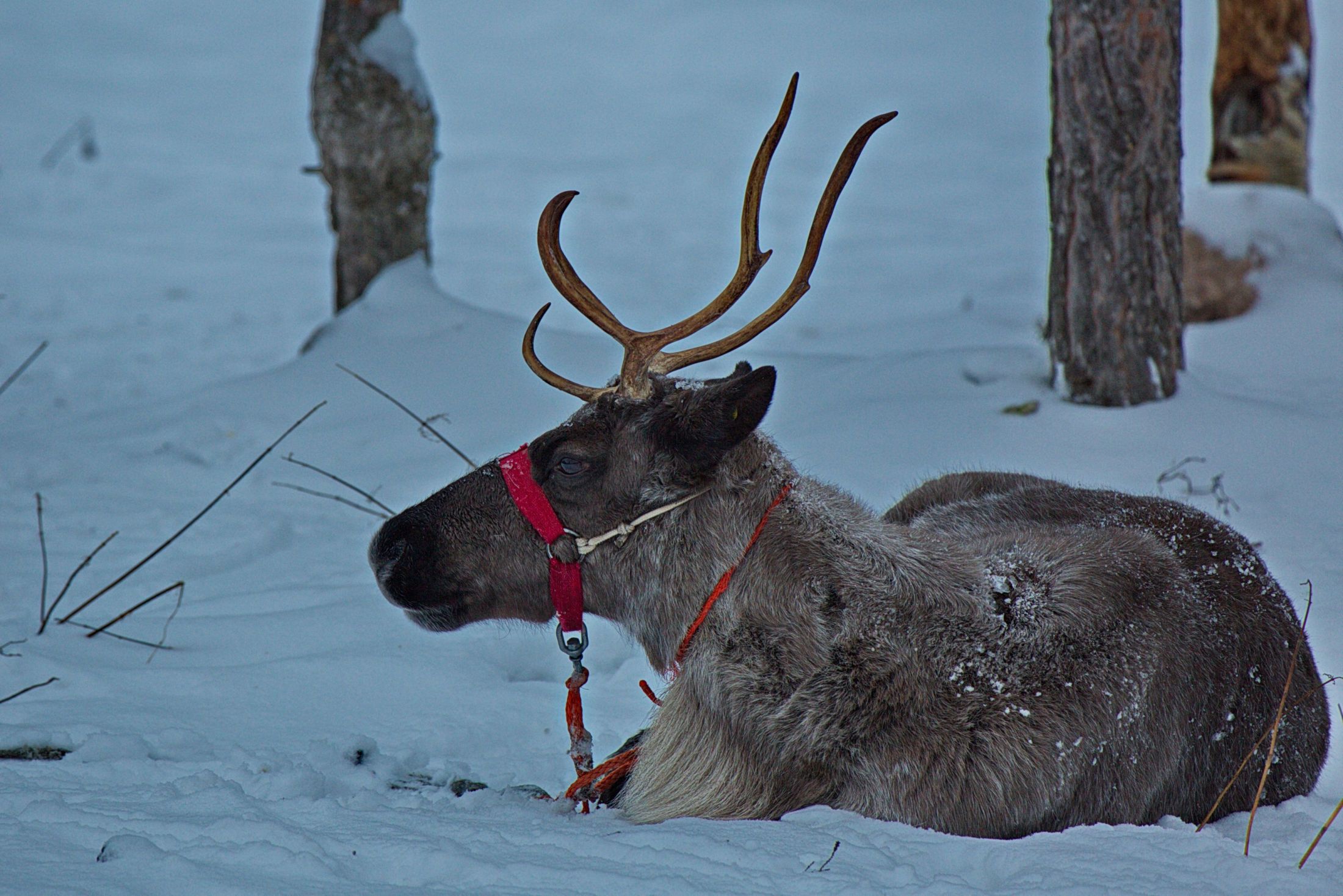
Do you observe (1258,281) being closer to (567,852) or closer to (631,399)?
(631,399)

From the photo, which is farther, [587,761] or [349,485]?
[349,485]

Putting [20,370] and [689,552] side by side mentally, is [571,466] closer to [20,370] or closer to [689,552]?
[689,552]

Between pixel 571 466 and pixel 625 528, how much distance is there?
0.63 feet

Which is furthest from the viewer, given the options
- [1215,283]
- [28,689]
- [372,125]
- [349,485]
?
[1215,283]

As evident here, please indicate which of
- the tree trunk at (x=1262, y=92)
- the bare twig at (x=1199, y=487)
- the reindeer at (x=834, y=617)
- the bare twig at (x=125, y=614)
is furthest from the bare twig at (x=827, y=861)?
the tree trunk at (x=1262, y=92)

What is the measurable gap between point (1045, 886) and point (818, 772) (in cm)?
55

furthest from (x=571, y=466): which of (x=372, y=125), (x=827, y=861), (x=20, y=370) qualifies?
(x=372, y=125)

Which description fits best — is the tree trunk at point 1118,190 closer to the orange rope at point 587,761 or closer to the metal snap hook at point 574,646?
the orange rope at point 587,761

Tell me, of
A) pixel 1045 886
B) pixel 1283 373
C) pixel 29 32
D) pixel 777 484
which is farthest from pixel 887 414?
pixel 29 32

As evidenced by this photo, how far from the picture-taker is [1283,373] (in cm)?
581

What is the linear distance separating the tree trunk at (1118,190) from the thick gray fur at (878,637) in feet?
6.24

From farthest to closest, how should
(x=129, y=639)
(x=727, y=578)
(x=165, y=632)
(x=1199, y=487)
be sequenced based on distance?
(x=1199, y=487), (x=165, y=632), (x=129, y=639), (x=727, y=578)

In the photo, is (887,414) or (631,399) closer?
(631,399)

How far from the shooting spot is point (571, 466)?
2.89 m
